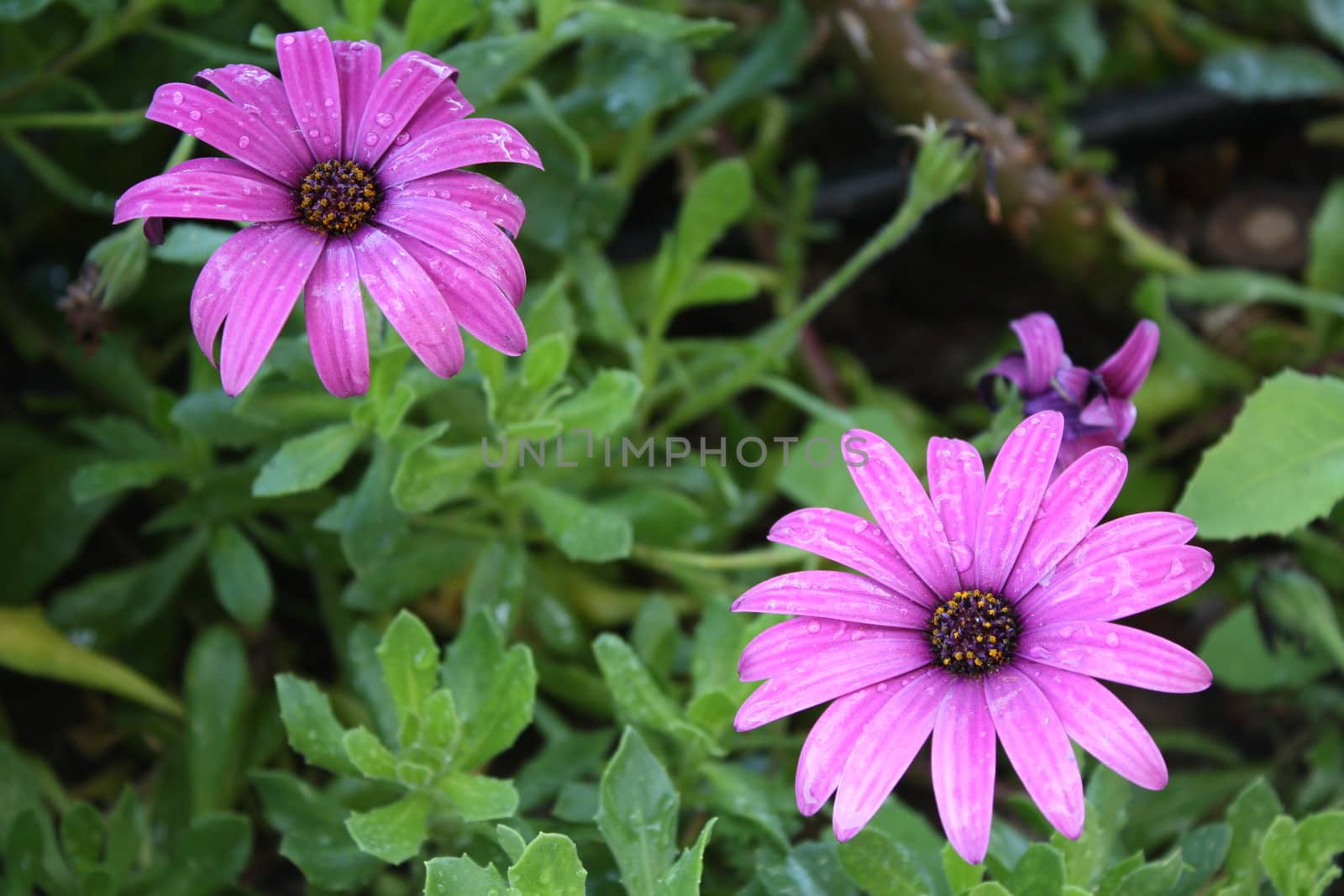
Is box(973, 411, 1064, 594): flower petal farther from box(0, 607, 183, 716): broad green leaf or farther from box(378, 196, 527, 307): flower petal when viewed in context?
box(0, 607, 183, 716): broad green leaf

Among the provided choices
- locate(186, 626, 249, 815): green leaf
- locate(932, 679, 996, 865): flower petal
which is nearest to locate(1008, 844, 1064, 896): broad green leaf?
locate(932, 679, 996, 865): flower petal

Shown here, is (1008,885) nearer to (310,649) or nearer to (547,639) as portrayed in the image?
(547,639)

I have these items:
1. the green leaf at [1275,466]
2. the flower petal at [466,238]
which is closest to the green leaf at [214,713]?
the flower petal at [466,238]

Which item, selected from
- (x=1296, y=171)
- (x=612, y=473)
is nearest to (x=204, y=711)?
(x=612, y=473)

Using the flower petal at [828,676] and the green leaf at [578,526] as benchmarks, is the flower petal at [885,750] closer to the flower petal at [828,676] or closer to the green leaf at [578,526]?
the flower petal at [828,676]

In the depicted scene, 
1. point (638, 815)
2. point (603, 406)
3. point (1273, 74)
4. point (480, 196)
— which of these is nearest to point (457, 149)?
point (480, 196)

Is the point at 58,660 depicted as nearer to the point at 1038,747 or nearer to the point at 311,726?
the point at 311,726

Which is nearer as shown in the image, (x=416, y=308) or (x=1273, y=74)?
(x=416, y=308)

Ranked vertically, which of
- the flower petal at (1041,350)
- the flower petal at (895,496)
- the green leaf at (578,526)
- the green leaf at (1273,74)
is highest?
the flower petal at (895,496)
